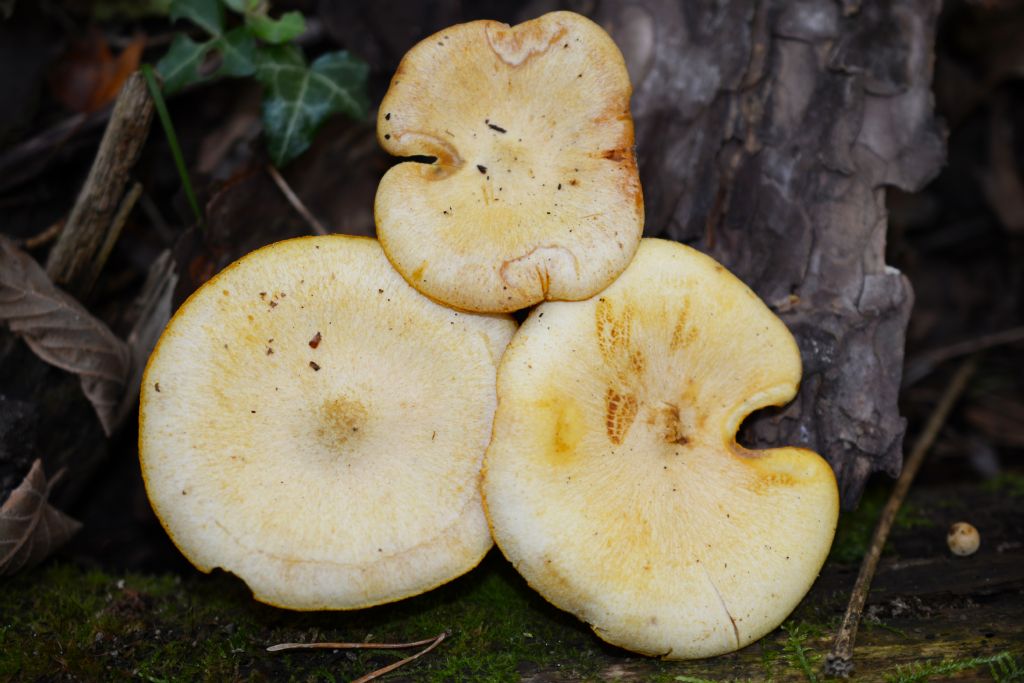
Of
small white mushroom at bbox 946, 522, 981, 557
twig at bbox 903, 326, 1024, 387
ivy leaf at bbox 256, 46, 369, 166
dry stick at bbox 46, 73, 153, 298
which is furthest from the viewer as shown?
twig at bbox 903, 326, 1024, 387

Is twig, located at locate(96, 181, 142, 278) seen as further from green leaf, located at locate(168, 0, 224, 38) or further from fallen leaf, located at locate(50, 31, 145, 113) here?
green leaf, located at locate(168, 0, 224, 38)

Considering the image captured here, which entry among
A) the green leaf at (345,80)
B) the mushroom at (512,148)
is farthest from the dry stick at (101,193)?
the mushroom at (512,148)

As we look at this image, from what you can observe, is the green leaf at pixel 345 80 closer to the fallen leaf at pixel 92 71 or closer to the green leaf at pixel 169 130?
the green leaf at pixel 169 130

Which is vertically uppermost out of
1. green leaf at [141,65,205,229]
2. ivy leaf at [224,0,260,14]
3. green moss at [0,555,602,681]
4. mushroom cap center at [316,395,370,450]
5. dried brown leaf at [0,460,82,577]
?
ivy leaf at [224,0,260,14]

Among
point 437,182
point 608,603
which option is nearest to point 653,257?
point 437,182

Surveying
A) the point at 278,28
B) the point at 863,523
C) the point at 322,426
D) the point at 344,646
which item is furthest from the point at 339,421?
the point at 863,523

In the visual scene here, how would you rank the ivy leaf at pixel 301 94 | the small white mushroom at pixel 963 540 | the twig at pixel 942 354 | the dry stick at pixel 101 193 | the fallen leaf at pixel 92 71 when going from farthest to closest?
the twig at pixel 942 354, the fallen leaf at pixel 92 71, the ivy leaf at pixel 301 94, the dry stick at pixel 101 193, the small white mushroom at pixel 963 540

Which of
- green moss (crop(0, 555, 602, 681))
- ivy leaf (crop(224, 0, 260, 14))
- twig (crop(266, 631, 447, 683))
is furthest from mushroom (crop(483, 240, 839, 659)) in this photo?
ivy leaf (crop(224, 0, 260, 14))
